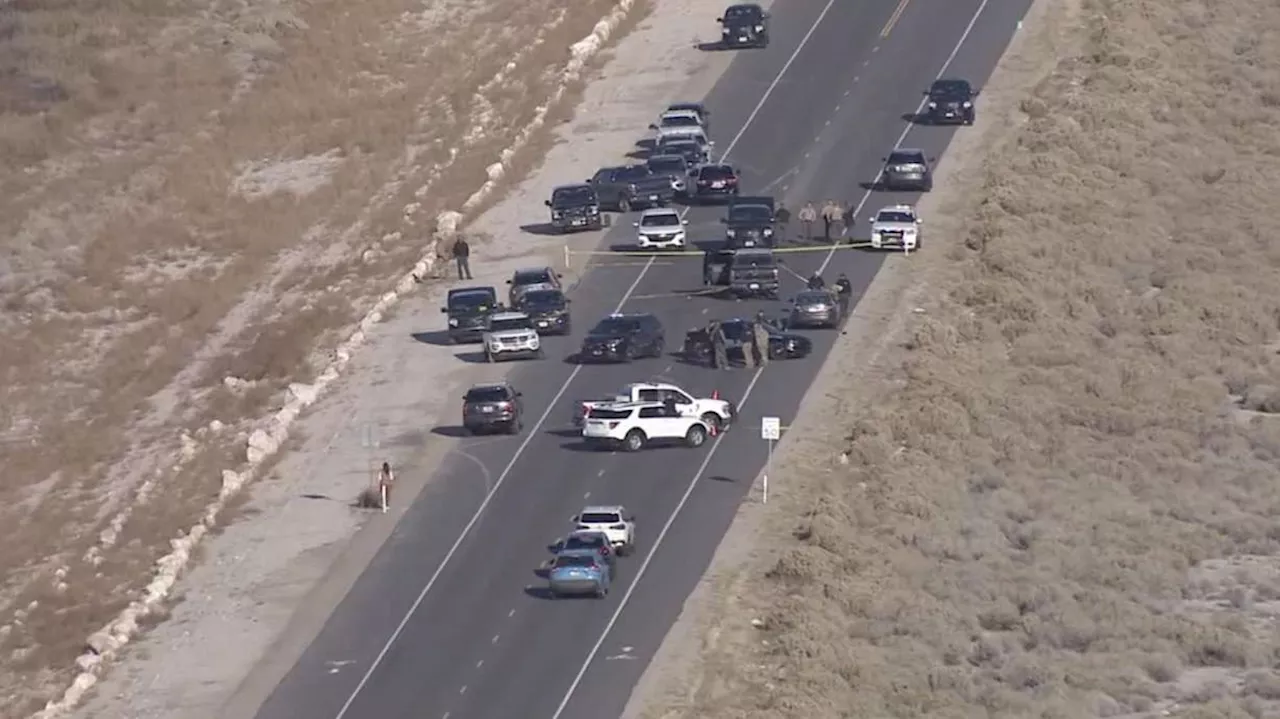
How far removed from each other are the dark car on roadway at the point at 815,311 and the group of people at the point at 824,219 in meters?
8.29

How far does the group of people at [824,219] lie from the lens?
87.3 m

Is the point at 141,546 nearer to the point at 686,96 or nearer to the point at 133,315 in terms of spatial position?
the point at 133,315

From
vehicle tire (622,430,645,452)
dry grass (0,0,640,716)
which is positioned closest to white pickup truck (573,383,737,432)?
vehicle tire (622,430,645,452)

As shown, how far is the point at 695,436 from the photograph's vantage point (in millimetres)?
71000

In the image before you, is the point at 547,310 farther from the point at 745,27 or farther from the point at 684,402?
the point at 745,27

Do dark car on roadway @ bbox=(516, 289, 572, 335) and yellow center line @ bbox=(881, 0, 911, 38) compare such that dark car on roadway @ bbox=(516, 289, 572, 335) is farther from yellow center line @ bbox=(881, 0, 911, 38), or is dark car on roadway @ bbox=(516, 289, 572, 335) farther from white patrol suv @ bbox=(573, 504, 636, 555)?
yellow center line @ bbox=(881, 0, 911, 38)

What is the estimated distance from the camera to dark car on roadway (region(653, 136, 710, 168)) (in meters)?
94.4

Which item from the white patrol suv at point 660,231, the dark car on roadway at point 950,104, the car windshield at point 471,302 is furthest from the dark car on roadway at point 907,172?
the car windshield at point 471,302

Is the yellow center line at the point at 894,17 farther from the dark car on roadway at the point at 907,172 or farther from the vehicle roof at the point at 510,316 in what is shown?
the vehicle roof at the point at 510,316

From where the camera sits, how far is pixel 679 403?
70.9 meters

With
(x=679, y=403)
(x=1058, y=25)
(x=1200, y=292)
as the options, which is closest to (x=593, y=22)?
(x=1058, y=25)

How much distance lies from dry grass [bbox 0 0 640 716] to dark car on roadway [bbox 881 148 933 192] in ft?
51.3

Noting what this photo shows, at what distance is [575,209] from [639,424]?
20.3 meters

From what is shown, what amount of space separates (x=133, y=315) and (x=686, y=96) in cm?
2488
